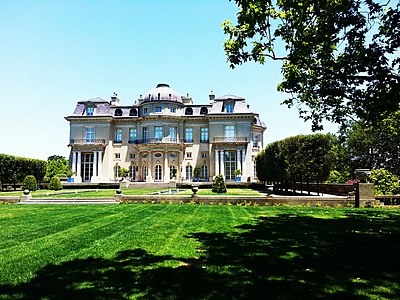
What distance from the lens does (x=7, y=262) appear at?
19.3ft

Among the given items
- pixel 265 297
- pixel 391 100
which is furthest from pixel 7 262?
pixel 391 100

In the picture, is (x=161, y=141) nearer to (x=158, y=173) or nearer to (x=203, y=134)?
(x=158, y=173)

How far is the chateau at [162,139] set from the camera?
46.2 meters

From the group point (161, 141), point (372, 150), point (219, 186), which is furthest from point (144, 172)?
point (372, 150)

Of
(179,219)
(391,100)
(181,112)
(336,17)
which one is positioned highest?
(181,112)

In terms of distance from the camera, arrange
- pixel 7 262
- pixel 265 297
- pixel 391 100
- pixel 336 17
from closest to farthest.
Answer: pixel 265 297, pixel 7 262, pixel 391 100, pixel 336 17

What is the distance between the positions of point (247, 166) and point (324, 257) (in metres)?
40.8

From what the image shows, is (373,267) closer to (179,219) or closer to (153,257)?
(153,257)

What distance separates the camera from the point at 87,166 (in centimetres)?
4788

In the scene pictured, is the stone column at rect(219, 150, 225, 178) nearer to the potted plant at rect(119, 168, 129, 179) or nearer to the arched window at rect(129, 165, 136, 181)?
the arched window at rect(129, 165, 136, 181)

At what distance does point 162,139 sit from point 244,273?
137 ft

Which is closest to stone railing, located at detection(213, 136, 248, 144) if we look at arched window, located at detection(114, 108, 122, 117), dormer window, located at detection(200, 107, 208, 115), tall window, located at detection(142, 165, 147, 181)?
dormer window, located at detection(200, 107, 208, 115)

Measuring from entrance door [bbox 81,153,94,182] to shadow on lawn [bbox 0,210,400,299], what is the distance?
4344 cm

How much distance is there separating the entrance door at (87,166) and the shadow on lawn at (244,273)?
143ft
